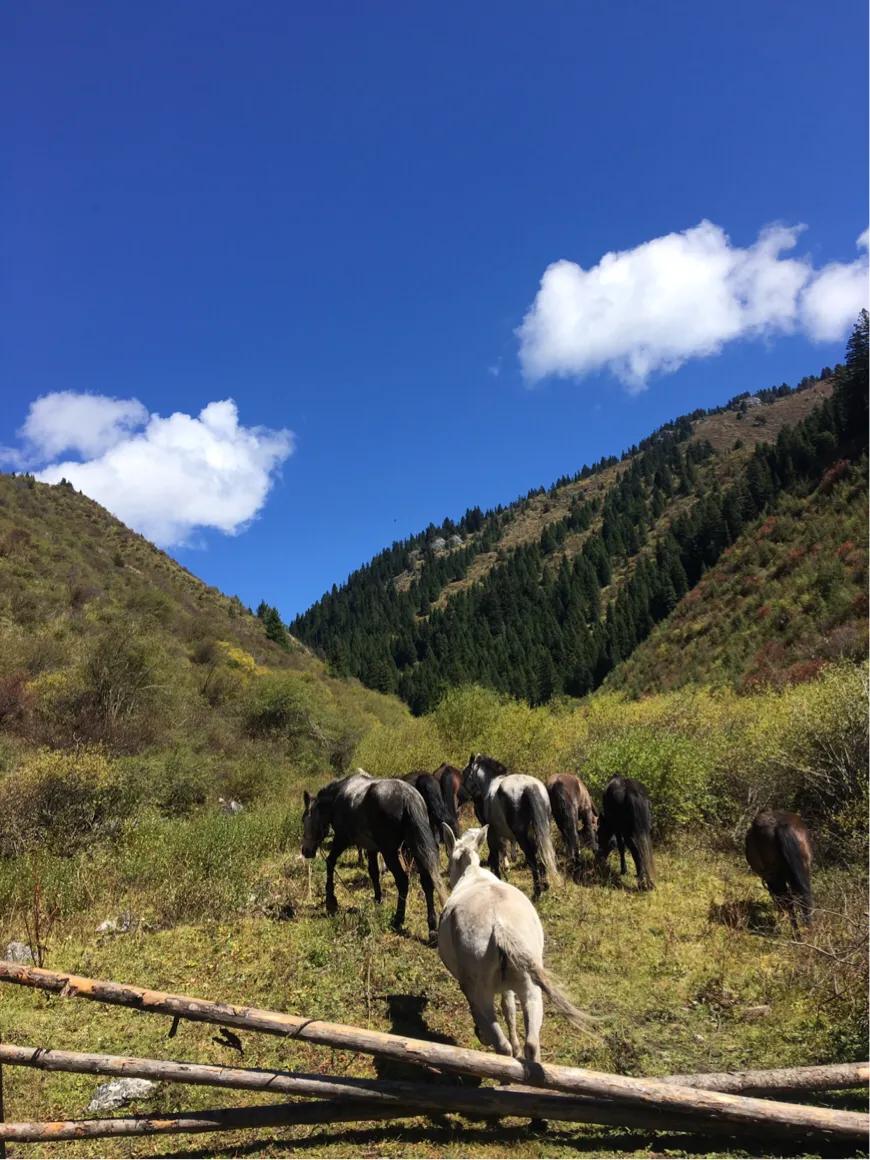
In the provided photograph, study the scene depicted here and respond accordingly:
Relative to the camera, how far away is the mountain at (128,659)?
2011 cm

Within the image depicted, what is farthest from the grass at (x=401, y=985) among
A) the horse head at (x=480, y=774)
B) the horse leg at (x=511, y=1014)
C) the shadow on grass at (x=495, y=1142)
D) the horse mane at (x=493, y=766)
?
the horse mane at (x=493, y=766)

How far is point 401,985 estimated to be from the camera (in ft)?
22.0

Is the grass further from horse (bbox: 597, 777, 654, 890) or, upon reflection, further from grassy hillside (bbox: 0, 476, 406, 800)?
grassy hillside (bbox: 0, 476, 406, 800)

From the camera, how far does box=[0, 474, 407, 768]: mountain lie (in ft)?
66.0

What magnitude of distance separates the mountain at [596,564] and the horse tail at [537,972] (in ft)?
69.6

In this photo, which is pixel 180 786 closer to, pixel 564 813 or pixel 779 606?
pixel 564 813

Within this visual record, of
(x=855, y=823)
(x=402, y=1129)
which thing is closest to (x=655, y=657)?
(x=855, y=823)

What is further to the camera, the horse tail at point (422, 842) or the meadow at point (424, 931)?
the horse tail at point (422, 842)

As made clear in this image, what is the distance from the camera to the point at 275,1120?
4227mm

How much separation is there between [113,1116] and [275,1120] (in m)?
1.41

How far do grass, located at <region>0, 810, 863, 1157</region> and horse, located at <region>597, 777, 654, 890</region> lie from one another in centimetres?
43

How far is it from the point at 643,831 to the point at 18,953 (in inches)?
355

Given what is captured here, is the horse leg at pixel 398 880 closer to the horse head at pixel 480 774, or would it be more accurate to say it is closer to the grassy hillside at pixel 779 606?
the horse head at pixel 480 774

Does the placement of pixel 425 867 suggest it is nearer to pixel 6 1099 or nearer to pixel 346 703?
pixel 6 1099
